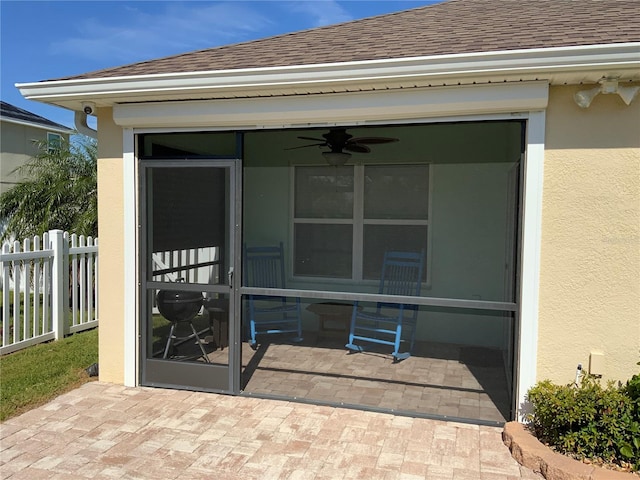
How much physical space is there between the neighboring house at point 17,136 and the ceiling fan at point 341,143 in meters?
10.7

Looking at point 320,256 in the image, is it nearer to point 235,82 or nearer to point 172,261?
point 172,261

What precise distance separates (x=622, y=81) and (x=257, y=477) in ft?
10.9

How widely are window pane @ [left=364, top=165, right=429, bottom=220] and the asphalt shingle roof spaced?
3.38 feet

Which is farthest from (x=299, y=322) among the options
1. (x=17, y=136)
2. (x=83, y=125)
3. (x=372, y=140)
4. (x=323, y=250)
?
(x=17, y=136)

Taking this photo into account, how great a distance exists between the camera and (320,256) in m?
4.44

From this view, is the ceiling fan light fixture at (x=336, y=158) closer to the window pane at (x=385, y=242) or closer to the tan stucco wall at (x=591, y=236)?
the window pane at (x=385, y=242)

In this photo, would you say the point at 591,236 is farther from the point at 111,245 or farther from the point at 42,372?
the point at 42,372

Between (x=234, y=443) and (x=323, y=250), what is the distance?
1845mm

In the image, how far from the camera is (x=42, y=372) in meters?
4.57

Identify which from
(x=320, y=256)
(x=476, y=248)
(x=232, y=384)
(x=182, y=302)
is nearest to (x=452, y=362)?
(x=476, y=248)

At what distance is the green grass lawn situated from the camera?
391cm

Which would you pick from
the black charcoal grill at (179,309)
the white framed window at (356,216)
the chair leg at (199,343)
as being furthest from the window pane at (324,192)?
the chair leg at (199,343)

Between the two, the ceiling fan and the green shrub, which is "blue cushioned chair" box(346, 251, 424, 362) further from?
the green shrub

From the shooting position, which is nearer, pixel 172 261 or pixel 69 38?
pixel 172 261
